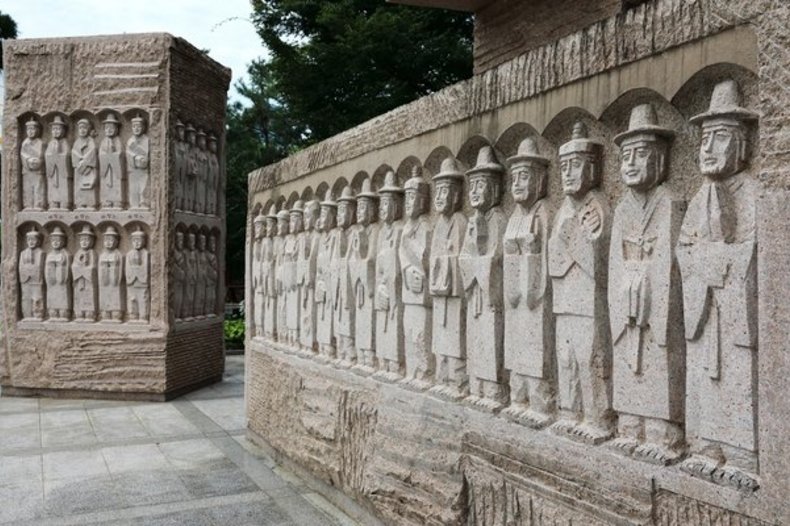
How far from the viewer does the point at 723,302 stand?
8.25 feet

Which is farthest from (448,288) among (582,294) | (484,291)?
(582,294)

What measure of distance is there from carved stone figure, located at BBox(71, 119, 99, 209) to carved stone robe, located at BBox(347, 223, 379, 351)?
6.08 metres

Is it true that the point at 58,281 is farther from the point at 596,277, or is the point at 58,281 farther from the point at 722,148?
the point at 722,148

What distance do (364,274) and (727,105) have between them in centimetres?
281

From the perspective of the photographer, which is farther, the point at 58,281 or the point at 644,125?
the point at 58,281

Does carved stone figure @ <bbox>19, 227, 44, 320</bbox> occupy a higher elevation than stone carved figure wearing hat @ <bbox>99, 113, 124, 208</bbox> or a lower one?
lower

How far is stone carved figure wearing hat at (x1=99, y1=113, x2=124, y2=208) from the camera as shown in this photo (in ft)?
32.4

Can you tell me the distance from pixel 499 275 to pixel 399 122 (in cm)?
143

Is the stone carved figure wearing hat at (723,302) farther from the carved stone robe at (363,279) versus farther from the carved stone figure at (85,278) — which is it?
the carved stone figure at (85,278)

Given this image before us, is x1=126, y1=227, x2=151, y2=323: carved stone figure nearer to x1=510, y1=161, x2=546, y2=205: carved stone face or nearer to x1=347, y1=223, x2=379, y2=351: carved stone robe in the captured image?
x1=347, y1=223, x2=379, y2=351: carved stone robe

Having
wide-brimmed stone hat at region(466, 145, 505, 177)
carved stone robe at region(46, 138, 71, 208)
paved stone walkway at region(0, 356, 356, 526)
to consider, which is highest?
carved stone robe at region(46, 138, 71, 208)

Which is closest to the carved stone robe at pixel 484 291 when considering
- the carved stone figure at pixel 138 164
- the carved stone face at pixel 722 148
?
the carved stone face at pixel 722 148

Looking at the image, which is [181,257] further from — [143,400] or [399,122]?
[399,122]

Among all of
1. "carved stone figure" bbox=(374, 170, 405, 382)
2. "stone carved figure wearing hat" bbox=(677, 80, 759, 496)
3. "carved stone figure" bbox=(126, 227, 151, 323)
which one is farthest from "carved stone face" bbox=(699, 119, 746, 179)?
"carved stone figure" bbox=(126, 227, 151, 323)
